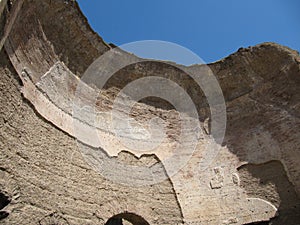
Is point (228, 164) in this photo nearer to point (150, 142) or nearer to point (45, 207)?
point (150, 142)

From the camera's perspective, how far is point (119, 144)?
8.41m

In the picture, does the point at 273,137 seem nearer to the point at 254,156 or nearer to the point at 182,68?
the point at 254,156

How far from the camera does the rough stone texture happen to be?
235 inches

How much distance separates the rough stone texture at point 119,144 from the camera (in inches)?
235

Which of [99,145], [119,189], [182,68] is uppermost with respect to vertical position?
[182,68]

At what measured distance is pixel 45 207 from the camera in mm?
5930

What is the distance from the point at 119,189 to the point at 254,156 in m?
3.53

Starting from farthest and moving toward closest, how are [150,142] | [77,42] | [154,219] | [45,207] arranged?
[150,142]
[77,42]
[154,219]
[45,207]

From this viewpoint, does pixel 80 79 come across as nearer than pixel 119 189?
No

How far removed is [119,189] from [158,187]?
3.75 feet

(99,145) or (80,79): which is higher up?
(80,79)

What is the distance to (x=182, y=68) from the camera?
957 cm

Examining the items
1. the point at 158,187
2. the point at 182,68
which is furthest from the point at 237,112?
the point at 158,187

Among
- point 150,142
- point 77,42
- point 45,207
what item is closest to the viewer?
point 45,207
